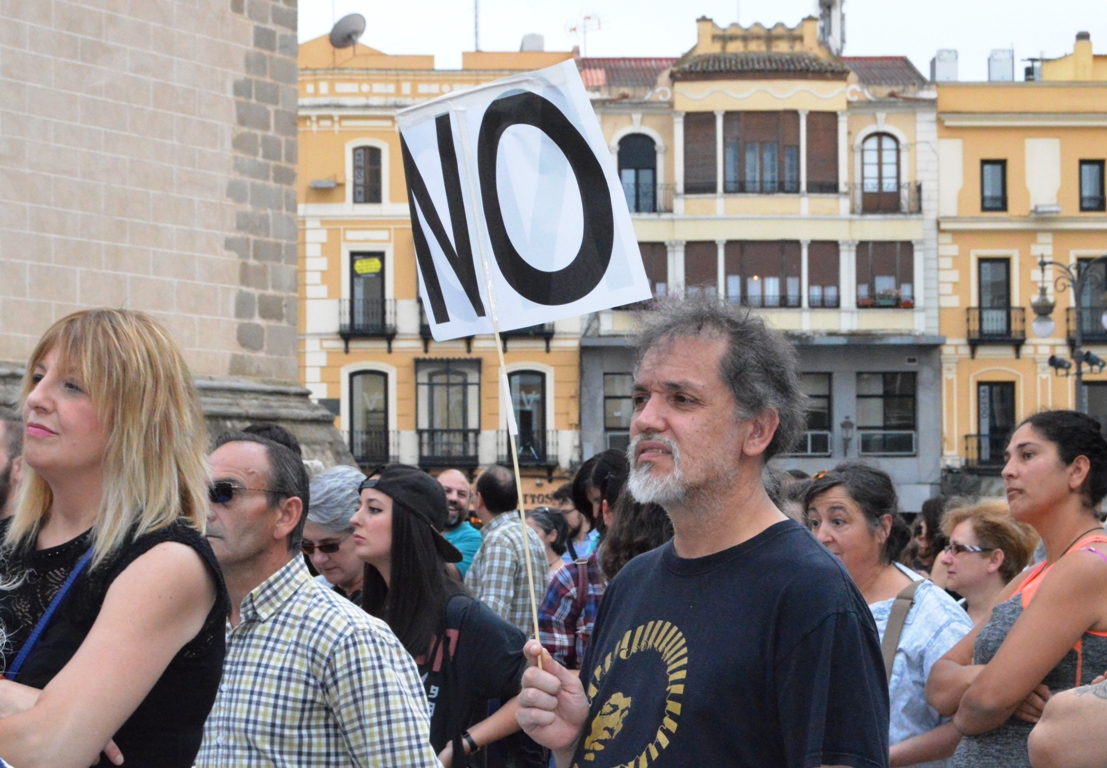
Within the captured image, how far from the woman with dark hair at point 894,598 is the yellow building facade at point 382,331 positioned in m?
27.3

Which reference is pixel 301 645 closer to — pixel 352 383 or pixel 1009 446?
pixel 1009 446

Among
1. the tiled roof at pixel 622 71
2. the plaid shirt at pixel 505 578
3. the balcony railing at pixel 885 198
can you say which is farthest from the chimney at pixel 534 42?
the plaid shirt at pixel 505 578

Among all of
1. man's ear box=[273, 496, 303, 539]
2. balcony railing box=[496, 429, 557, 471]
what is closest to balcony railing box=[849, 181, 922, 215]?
balcony railing box=[496, 429, 557, 471]

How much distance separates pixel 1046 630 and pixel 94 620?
2278 mm

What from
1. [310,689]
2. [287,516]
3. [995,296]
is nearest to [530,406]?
[995,296]

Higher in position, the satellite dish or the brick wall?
the satellite dish

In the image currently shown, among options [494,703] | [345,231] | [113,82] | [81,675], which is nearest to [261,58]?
[113,82]

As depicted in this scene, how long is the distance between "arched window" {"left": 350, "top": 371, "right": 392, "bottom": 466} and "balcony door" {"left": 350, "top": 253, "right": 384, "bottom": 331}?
127 cm

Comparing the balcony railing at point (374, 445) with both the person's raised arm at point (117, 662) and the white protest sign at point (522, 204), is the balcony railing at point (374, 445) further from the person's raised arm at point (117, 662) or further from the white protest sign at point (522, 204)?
the person's raised arm at point (117, 662)

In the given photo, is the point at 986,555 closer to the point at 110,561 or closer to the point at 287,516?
the point at 287,516

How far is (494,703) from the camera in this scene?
177 inches

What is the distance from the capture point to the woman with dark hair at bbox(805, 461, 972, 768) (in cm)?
423

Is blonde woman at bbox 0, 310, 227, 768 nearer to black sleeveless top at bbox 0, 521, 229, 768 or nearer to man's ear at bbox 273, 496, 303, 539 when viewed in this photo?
black sleeveless top at bbox 0, 521, 229, 768

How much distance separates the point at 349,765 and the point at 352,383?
2987cm
